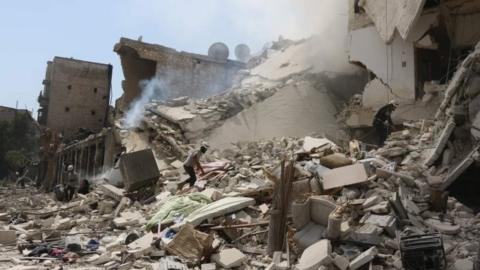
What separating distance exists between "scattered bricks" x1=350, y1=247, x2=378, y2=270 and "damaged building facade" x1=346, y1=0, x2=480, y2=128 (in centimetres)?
689

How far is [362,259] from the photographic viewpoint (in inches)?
202

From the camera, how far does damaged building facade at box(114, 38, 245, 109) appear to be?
20.1m

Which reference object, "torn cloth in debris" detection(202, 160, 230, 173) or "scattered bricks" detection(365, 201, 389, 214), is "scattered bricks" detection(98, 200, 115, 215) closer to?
"torn cloth in debris" detection(202, 160, 230, 173)

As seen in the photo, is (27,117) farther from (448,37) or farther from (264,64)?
(448,37)

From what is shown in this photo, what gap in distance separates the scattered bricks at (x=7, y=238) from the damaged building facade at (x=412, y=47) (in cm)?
898

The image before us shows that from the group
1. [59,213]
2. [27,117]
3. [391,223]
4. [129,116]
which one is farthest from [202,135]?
[27,117]

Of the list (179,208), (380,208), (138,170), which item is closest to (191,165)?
(138,170)

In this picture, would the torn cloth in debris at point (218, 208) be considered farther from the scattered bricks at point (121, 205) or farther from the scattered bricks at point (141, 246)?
the scattered bricks at point (121, 205)

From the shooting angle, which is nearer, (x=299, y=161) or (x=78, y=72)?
(x=299, y=161)

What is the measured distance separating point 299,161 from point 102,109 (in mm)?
19350

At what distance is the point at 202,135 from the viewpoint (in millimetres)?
15008

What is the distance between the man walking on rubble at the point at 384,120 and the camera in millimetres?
12391

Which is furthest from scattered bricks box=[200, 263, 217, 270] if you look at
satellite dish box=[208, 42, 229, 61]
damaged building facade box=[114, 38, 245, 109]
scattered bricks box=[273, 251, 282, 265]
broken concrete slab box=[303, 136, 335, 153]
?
satellite dish box=[208, 42, 229, 61]

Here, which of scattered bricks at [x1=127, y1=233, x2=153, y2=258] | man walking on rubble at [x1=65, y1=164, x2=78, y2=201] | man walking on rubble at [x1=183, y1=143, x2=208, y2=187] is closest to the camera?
scattered bricks at [x1=127, y1=233, x2=153, y2=258]
